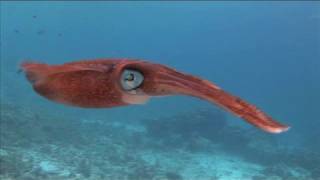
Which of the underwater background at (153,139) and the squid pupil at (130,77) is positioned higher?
the underwater background at (153,139)

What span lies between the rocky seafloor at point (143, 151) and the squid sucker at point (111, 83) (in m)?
11.7

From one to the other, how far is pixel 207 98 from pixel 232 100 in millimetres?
93

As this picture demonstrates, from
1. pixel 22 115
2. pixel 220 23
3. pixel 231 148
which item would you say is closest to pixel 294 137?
pixel 231 148

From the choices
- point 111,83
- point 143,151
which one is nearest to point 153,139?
point 143,151

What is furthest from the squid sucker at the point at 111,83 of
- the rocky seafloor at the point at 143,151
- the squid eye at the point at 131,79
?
the rocky seafloor at the point at 143,151

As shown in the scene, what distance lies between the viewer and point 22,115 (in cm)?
2169

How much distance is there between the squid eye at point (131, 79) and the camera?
6.24ft

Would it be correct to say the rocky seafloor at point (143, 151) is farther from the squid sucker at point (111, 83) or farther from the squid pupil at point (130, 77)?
the squid pupil at point (130, 77)

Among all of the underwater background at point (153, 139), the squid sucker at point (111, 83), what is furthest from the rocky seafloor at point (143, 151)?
the squid sucker at point (111, 83)

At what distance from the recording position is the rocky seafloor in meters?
15.7

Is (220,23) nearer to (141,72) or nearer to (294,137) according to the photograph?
(294,137)

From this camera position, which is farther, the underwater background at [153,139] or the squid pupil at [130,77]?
the underwater background at [153,139]

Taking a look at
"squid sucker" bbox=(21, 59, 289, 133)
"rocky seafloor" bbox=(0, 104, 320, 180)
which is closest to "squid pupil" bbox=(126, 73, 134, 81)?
"squid sucker" bbox=(21, 59, 289, 133)

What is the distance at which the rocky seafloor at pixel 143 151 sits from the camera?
1569 cm
